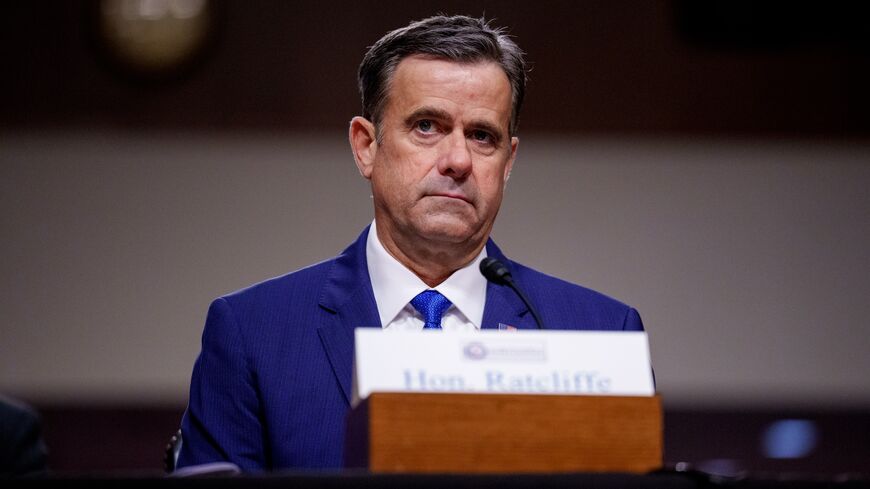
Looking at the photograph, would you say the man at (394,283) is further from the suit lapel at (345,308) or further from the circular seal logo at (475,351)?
the circular seal logo at (475,351)

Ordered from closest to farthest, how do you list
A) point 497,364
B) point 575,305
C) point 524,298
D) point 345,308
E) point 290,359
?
point 497,364, point 524,298, point 290,359, point 345,308, point 575,305

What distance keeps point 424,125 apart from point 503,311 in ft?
1.30

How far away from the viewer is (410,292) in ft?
7.46

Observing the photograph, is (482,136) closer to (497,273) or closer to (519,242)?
(497,273)

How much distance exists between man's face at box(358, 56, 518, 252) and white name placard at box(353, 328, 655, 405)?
70 centimetres

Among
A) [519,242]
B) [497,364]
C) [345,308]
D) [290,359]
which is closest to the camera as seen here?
[497,364]

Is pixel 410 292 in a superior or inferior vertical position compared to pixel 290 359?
superior

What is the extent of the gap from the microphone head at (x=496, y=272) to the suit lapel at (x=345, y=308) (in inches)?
13.1

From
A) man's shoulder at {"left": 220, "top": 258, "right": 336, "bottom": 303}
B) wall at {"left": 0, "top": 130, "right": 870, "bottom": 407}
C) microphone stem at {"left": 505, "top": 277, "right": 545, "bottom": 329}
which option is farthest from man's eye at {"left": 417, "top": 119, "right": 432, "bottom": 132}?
wall at {"left": 0, "top": 130, "right": 870, "bottom": 407}

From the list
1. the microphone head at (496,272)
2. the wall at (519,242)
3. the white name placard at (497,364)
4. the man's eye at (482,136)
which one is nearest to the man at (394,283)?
the man's eye at (482,136)

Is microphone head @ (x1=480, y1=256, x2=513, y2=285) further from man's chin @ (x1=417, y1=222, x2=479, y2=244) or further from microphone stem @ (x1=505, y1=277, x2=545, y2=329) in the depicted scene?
man's chin @ (x1=417, y1=222, x2=479, y2=244)

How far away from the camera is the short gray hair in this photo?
7.48 feet

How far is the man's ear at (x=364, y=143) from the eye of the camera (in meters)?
2.40

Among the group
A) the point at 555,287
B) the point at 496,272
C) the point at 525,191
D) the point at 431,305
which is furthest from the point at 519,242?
the point at 496,272
